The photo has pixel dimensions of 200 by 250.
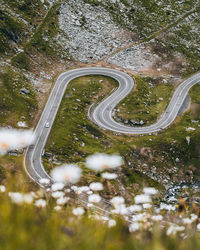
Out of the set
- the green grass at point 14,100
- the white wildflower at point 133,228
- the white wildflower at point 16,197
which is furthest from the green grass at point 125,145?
the white wildflower at point 16,197

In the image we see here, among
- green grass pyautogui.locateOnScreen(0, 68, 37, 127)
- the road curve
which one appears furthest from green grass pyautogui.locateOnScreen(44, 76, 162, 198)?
green grass pyautogui.locateOnScreen(0, 68, 37, 127)

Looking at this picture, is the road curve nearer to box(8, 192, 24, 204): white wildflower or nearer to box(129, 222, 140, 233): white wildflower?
box(129, 222, 140, 233): white wildflower

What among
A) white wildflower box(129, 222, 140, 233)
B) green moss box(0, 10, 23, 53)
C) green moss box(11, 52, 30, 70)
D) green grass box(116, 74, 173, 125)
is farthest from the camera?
green moss box(0, 10, 23, 53)

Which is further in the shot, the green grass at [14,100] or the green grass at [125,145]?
the green grass at [14,100]

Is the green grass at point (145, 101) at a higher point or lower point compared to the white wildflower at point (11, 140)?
lower

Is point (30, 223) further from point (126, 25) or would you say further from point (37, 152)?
point (126, 25)

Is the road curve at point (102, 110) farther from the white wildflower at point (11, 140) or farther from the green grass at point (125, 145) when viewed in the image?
the white wildflower at point (11, 140)
